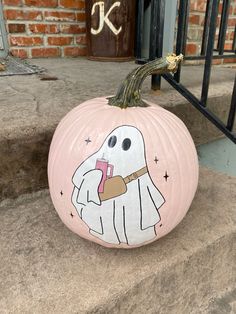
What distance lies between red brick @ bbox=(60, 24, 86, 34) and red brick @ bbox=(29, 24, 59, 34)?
0.18ft

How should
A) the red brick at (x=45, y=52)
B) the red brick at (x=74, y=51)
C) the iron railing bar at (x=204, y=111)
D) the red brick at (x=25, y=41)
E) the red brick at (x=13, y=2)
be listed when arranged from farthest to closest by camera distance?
the red brick at (x=74, y=51), the red brick at (x=45, y=52), the red brick at (x=25, y=41), the red brick at (x=13, y=2), the iron railing bar at (x=204, y=111)

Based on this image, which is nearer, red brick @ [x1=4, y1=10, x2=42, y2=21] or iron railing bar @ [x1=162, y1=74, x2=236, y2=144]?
iron railing bar @ [x1=162, y1=74, x2=236, y2=144]

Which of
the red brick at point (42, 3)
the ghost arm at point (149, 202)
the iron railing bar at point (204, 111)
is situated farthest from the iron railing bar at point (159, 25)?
the red brick at point (42, 3)

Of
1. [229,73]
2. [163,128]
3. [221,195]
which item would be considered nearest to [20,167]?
[163,128]

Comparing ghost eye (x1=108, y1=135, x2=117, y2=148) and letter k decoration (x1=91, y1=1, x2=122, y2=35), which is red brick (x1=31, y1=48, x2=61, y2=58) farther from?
ghost eye (x1=108, y1=135, x2=117, y2=148)

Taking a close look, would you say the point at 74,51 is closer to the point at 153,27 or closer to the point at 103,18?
the point at 103,18

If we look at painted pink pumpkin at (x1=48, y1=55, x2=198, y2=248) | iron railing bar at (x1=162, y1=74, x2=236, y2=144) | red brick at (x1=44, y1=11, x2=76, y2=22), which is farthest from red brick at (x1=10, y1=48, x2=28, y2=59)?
painted pink pumpkin at (x1=48, y1=55, x2=198, y2=248)

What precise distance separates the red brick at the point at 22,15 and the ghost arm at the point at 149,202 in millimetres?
1873

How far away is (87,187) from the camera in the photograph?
69cm

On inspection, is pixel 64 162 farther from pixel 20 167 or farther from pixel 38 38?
pixel 38 38

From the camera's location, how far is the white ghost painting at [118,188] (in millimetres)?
675

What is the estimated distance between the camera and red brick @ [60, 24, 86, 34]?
7.55 ft

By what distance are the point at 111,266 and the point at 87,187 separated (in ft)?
0.71

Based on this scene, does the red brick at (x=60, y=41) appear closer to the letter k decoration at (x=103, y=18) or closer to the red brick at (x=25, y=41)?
the red brick at (x=25, y=41)
